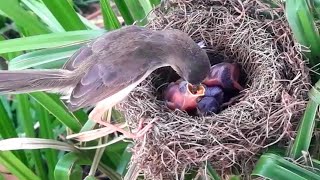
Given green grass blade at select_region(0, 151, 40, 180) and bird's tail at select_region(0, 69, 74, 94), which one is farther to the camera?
green grass blade at select_region(0, 151, 40, 180)

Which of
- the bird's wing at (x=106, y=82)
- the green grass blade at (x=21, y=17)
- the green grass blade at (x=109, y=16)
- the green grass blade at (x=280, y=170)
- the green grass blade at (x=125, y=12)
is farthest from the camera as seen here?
the green grass blade at (x=125, y=12)

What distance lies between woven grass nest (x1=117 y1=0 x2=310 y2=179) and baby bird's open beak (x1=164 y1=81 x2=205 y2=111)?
36mm

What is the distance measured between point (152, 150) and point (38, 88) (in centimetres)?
34

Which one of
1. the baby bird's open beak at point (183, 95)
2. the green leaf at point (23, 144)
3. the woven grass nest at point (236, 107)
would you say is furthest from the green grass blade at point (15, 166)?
the baby bird's open beak at point (183, 95)

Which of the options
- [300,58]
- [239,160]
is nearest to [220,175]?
[239,160]

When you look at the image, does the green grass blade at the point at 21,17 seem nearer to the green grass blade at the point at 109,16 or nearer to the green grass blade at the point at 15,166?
the green grass blade at the point at 109,16

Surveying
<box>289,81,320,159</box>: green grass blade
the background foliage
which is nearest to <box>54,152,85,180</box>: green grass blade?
the background foliage

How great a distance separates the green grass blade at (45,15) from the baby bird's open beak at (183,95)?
15.7 inches

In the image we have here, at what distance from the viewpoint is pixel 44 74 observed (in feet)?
6.71

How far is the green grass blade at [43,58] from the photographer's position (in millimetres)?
2127

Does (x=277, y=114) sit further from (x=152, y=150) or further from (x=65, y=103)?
(x=65, y=103)

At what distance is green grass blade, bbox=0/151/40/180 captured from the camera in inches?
86.9

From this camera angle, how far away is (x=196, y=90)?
2.24m

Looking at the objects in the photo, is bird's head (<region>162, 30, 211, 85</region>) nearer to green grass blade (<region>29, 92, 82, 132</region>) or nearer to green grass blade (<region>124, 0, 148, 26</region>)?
green grass blade (<region>124, 0, 148, 26</region>)
